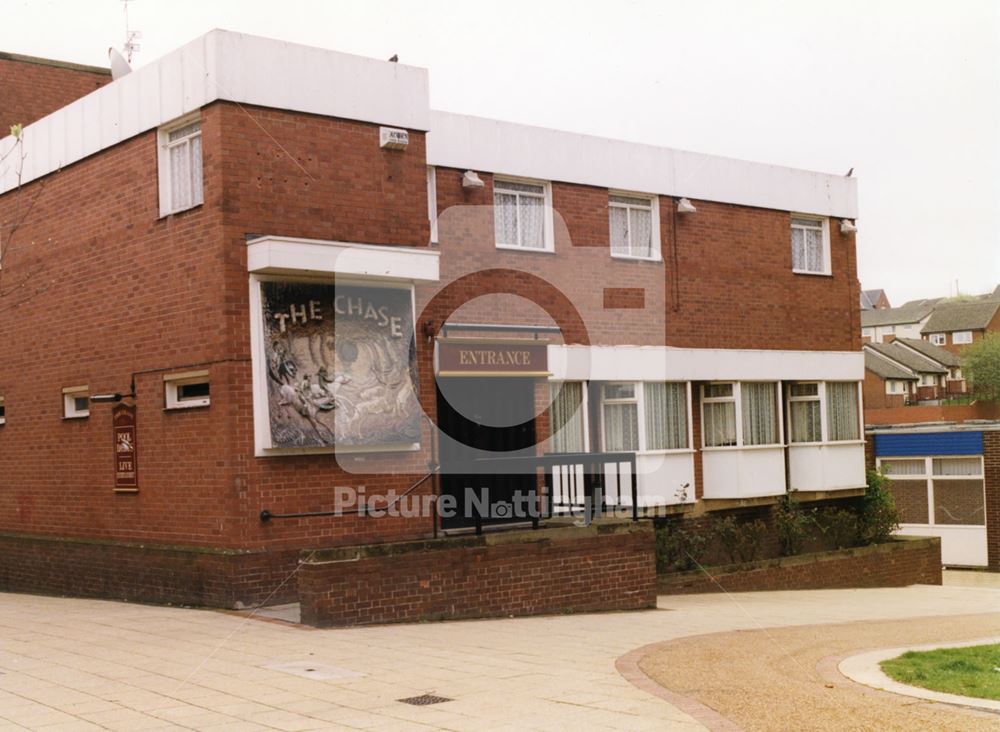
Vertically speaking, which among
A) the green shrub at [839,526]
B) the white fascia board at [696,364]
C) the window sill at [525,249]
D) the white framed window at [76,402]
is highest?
the window sill at [525,249]

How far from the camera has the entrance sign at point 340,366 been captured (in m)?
13.7

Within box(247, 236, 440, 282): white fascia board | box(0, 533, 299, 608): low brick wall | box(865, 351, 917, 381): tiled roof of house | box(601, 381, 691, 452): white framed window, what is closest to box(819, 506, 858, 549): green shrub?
box(601, 381, 691, 452): white framed window

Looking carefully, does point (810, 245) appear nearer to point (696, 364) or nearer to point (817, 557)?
point (696, 364)

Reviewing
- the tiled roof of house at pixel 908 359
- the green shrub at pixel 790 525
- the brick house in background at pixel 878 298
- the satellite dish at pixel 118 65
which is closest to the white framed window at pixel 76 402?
the satellite dish at pixel 118 65

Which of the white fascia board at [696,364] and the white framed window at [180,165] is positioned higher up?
the white framed window at [180,165]

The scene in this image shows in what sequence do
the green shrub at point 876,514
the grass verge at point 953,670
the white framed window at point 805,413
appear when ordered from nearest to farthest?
the grass verge at point 953,670 → the white framed window at point 805,413 → the green shrub at point 876,514

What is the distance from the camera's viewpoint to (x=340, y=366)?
14.2 metres

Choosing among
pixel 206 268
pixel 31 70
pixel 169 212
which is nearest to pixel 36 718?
pixel 206 268

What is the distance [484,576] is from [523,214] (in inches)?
297

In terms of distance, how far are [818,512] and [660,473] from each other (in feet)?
15.3

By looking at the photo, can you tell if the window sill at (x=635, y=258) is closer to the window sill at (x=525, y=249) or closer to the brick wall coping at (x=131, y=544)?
the window sill at (x=525, y=249)

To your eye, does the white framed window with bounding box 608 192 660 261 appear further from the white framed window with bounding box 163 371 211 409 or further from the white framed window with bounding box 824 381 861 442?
the white framed window with bounding box 163 371 211 409

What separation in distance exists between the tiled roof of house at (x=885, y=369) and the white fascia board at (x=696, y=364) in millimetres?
43096

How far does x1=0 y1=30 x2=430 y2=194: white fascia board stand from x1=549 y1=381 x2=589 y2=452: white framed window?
551cm
